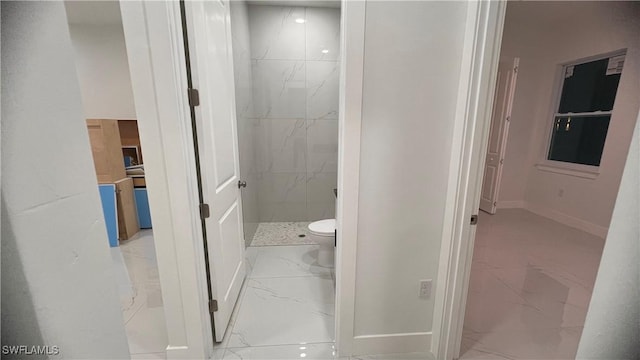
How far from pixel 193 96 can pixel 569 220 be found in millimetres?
4815

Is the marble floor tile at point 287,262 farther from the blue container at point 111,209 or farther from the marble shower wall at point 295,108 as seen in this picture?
the blue container at point 111,209

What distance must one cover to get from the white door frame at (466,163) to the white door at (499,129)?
295 cm

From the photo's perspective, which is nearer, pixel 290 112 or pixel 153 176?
pixel 153 176

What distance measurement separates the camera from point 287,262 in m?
2.48

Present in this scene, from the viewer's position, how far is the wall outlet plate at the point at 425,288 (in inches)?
53.9

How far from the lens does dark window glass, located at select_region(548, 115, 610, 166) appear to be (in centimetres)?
321

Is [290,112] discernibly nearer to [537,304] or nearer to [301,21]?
[301,21]

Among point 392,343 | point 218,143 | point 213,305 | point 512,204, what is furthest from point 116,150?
point 512,204

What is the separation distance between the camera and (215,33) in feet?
4.76

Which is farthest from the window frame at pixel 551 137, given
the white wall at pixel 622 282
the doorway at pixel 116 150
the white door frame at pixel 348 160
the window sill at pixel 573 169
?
the doorway at pixel 116 150

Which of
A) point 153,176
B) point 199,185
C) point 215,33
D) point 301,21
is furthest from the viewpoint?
point 301,21

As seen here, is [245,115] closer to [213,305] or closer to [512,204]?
[213,305]

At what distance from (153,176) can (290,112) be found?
2289 millimetres

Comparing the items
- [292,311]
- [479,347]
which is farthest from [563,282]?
[292,311]
